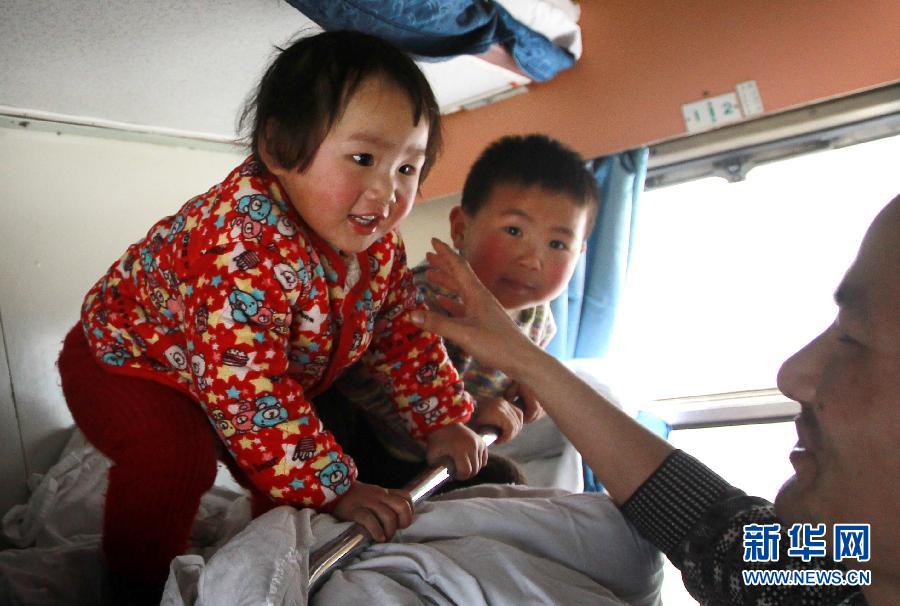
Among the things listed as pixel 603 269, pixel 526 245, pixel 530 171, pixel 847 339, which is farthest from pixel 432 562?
pixel 603 269

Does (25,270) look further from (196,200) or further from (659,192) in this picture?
(659,192)

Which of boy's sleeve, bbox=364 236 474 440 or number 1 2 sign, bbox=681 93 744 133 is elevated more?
→ number 1 2 sign, bbox=681 93 744 133

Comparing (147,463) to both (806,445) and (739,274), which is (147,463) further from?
(739,274)

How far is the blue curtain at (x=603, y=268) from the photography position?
7.36ft

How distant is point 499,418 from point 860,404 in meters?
0.74

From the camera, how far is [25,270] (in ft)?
5.15

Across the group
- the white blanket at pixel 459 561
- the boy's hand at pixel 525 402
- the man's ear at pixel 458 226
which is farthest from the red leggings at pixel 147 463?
the man's ear at pixel 458 226

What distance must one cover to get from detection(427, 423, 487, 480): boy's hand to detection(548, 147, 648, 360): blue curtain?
1.24 meters

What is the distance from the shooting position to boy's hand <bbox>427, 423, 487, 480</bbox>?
1.03 metres

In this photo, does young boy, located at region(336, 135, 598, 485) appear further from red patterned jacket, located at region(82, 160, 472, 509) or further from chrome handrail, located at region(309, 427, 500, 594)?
chrome handrail, located at region(309, 427, 500, 594)

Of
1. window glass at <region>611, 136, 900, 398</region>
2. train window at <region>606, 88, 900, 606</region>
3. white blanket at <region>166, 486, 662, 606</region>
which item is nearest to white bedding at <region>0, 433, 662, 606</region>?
white blanket at <region>166, 486, 662, 606</region>

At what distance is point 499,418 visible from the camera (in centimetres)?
125

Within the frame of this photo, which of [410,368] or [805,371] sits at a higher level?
[805,371]

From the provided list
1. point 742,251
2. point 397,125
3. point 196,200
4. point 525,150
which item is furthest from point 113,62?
point 742,251
